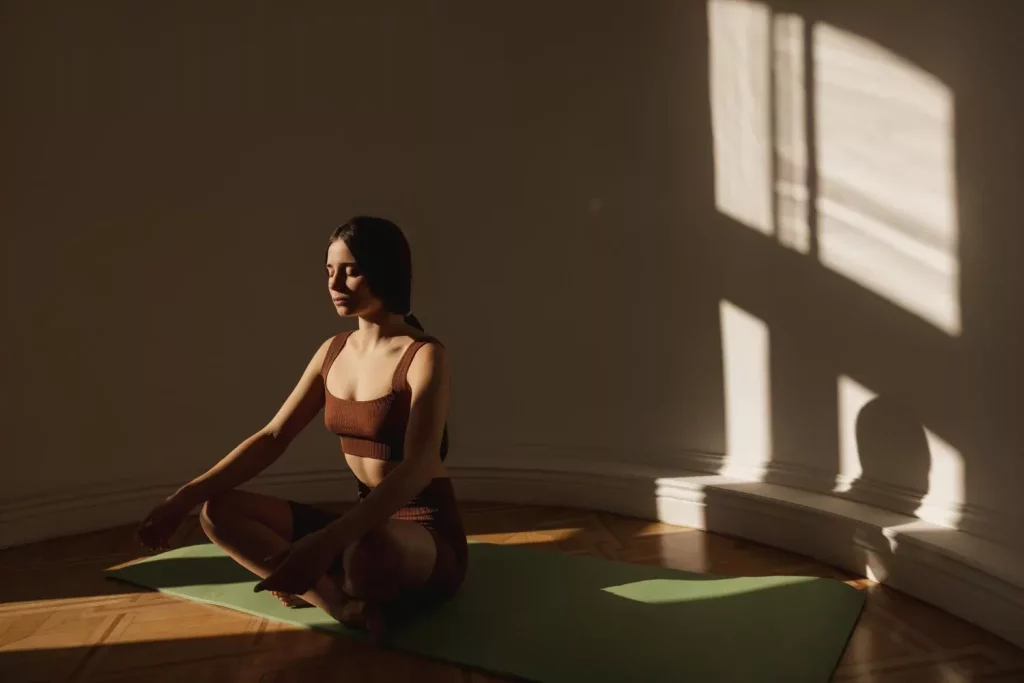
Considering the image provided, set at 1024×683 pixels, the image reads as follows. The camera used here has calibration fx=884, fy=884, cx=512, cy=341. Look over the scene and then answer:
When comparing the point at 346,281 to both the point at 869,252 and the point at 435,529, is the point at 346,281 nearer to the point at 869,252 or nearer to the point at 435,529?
the point at 435,529

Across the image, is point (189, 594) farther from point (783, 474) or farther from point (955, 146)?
point (955, 146)

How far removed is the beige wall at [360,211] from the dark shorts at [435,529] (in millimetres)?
1387

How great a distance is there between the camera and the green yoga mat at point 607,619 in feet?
7.25

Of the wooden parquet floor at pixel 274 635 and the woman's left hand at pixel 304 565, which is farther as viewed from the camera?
the wooden parquet floor at pixel 274 635

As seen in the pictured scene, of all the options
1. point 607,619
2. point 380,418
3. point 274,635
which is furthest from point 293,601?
point 607,619

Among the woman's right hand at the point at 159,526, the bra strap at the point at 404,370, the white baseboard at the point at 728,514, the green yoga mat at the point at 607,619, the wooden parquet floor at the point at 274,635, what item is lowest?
the wooden parquet floor at the point at 274,635

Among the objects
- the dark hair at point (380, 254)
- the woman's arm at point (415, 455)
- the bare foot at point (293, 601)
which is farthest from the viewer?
the bare foot at point (293, 601)

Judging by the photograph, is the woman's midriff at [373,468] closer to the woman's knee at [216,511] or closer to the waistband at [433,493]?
the waistband at [433,493]

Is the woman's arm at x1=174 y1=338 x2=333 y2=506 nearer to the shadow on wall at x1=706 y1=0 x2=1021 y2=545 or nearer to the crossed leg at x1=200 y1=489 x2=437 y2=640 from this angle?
the crossed leg at x1=200 y1=489 x2=437 y2=640

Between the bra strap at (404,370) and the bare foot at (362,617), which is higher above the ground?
the bra strap at (404,370)

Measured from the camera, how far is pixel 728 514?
11.0ft

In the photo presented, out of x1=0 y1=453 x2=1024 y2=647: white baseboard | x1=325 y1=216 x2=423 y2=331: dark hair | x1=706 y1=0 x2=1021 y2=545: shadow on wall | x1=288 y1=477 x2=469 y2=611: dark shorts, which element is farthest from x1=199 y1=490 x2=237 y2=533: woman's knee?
x1=706 y1=0 x2=1021 y2=545: shadow on wall

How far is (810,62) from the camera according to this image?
10.3ft

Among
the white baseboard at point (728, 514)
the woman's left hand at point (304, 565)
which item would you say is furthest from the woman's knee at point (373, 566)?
the white baseboard at point (728, 514)
